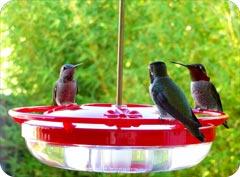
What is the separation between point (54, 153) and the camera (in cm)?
108

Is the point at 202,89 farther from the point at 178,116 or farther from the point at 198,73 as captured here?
the point at 178,116

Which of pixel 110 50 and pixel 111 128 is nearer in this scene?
pixel 111 128

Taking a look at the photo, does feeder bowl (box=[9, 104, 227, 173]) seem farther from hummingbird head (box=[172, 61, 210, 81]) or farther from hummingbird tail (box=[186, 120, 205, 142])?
hummingbird head (box=[172, 61, 210, 81])

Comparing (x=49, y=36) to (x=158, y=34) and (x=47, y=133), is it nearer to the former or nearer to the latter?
(x=158, y=34)

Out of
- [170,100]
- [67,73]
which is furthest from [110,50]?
[170,100]

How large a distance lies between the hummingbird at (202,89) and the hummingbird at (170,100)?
0.31 meters

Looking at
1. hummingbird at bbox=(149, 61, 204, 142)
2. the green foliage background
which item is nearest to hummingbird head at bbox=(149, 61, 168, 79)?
hummingbird at bbox=(149, 61, 204, 142)

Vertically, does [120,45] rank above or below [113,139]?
above

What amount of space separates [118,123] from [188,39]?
80.3 inches

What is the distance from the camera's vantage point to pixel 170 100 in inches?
38.5

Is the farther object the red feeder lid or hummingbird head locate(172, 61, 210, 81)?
hummingbird head locate(172, 61, 210, 81)

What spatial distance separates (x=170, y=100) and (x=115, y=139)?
11 centimetres

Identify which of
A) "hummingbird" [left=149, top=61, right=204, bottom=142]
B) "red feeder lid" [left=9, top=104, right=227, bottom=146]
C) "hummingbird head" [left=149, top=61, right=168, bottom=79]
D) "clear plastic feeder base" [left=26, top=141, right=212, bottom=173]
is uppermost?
"hummingbird head" [left=149, top=61, right=168, bottom=79]

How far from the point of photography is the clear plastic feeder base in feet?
3.39
